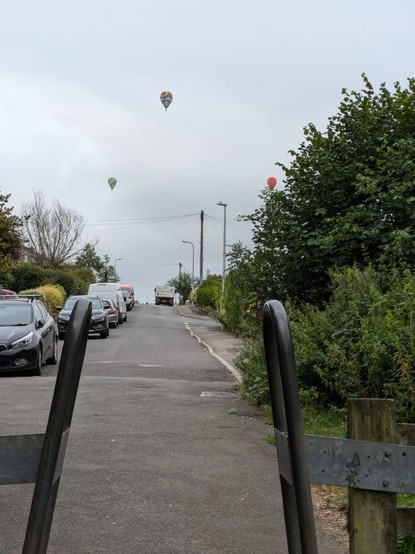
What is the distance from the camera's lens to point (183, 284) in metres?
103

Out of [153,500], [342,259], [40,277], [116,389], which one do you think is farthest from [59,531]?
[40,277]

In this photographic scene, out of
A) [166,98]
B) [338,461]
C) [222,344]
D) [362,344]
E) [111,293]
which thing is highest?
[166,98]

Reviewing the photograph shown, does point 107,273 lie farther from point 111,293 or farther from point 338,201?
point 338,201

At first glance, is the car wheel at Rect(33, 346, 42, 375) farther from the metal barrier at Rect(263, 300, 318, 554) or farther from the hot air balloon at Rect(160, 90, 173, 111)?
the hot air balloon at Rect(160, 90, 173, 111)

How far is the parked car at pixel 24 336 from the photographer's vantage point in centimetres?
1741

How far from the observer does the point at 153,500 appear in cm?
655

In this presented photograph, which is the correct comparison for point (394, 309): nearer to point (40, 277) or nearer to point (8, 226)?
point (8, 226)

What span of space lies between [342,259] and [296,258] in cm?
103

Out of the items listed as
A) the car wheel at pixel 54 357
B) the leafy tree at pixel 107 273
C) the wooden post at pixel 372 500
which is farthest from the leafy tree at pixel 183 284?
the wooden post at pixel 372 500

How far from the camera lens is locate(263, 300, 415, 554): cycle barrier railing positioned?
2.61 meters

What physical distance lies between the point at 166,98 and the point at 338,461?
4204 centimetres

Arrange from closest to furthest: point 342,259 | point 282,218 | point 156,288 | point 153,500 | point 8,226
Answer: point 153,500 < point 342,259 < point 282,218 < point 8,226 < point 156,288

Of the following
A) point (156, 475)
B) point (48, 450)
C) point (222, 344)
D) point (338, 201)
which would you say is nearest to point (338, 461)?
point (48, 450)

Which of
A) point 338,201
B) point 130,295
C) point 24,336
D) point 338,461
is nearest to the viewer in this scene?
point 338,461
